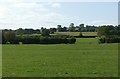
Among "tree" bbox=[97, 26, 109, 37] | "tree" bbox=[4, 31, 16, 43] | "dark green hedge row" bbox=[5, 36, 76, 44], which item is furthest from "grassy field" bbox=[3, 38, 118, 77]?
"tree" bbox=[97, 26, 109, 37]

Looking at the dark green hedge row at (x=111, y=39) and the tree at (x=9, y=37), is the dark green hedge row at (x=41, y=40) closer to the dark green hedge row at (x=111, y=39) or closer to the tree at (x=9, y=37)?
the tree at (x=9, y=37)

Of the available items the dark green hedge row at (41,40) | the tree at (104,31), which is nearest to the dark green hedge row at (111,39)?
the dark green hedge row at (41,40)

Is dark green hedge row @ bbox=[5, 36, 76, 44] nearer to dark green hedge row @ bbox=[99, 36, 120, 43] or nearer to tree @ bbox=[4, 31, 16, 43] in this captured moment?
tree @ bbox=[4, 31, 16, 43]

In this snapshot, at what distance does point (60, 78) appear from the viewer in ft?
52.0

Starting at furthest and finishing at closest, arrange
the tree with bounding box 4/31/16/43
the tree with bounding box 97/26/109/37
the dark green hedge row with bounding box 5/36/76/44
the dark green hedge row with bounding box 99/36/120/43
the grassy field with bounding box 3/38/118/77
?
the tree with bounding box 97/26/109/37 → the dark green hedge row with bounding box 99/36/120/43 → the dark green hedge row with bounding box 5/36/76/44 → the tree with bounding box 4/31/16/43 → the grassy field with bounding box 3/38/118/77

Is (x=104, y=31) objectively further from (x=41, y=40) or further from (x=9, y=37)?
(x=9, y=37)

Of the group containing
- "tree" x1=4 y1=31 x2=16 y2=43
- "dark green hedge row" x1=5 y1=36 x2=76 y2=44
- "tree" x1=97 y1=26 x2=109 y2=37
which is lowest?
"dark green hedge row" x1=5 y1=36 x2=76 y2=44

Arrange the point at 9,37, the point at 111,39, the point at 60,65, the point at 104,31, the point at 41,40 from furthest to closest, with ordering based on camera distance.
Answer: the point at 104,31 < the point at 111,39 < the point at 41,40 < the point at 9,37 < the point at 60,65

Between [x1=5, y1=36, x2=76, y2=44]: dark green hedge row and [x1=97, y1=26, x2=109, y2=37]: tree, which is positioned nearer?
[x1=5, y1=36, x2=76, y2=44]: dark green hedge row

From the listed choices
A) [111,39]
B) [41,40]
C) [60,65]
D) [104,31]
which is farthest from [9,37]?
[60,65]

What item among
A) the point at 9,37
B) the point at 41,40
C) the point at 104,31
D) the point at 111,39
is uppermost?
the point at 104,31

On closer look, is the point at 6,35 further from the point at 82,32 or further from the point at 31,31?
the point at 82,32

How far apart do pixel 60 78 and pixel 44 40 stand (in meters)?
92.2

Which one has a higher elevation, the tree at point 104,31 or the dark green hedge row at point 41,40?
the tree at point 104,31
